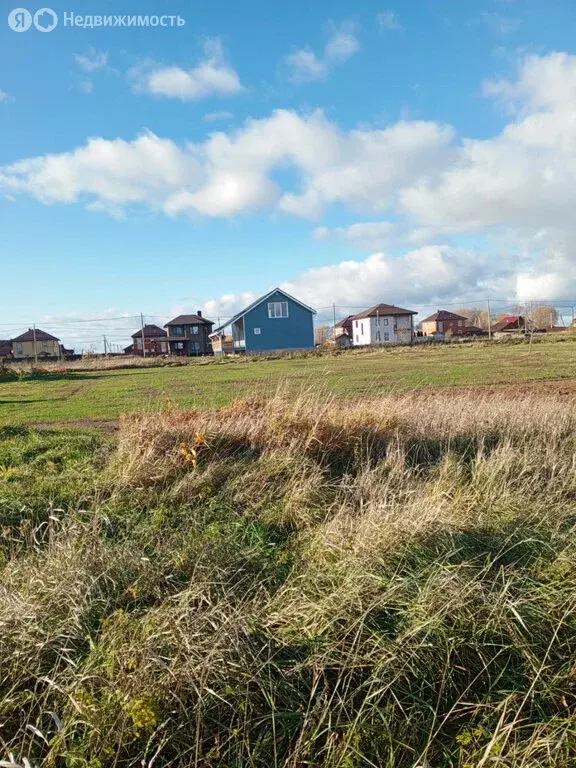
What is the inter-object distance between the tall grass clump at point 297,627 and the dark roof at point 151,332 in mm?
70965

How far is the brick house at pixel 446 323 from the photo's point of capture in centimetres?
9019

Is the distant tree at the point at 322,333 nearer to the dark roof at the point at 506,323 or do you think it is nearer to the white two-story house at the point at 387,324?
the white two-story house at the point at 387,324

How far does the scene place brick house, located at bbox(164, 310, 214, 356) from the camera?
230ft

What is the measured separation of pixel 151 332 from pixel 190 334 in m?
7.46

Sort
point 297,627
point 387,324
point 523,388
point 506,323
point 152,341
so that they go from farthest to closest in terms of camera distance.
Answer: point 506,323 < point 387,324 < point 152,341 < point 523,388 < point 297,627

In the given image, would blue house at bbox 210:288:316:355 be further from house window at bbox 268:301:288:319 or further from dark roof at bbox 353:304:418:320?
dark roof at bbox 353:304:418:320

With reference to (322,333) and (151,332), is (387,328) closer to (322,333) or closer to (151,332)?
(322,333)

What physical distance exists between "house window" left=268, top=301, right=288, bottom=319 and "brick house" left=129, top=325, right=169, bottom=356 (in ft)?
75.7

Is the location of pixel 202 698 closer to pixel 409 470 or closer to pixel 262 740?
pixel 262 740

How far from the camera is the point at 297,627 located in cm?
293

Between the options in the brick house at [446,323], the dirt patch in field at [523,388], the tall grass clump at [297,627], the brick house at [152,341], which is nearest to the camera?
the tall grass clump at [297,627]

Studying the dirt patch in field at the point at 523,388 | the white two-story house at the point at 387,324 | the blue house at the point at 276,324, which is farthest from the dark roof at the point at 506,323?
the dirt patch in field at the point at 523,388

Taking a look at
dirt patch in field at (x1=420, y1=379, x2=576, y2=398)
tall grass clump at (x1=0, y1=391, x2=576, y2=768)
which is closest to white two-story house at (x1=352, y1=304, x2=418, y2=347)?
dirt patch in field at (x1=420, y1=379, x2=576, y2=398)

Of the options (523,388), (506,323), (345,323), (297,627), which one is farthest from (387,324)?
(297,627)
